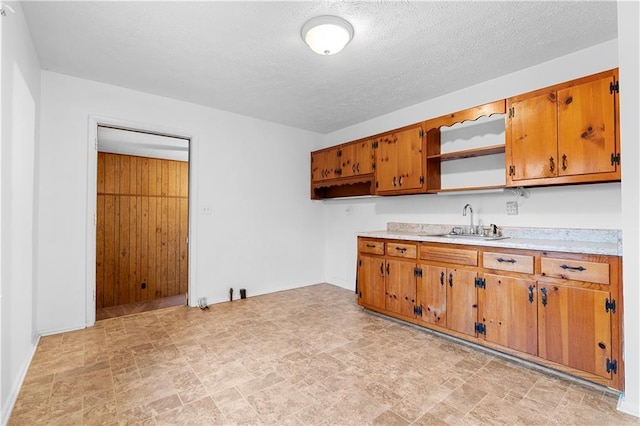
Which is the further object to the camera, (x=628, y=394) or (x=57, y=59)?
(x=57, y=59)

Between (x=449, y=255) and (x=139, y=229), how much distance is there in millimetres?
5357

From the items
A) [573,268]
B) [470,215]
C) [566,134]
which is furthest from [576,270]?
[470,215]

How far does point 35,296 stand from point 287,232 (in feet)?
9.71

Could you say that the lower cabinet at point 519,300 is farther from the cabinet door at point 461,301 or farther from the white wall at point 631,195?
the white wall at point 631,195

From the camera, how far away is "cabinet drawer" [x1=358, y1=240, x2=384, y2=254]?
347 cm

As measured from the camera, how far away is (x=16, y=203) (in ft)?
6.68

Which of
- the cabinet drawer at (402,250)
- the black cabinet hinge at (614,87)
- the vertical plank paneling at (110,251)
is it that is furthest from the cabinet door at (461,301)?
the vertical plank paneling at (110,251)

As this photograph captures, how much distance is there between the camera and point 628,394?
181 cm

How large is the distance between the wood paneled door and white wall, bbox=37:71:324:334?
5.22 ft

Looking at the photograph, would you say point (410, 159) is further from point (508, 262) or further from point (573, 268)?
point (573, 268)

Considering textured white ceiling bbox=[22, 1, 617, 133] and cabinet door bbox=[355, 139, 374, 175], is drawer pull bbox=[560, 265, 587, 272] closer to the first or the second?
textured white ceiling bbox=[22, 1, 617, 133]

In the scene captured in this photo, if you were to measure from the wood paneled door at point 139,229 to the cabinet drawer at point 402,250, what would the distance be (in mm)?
3672

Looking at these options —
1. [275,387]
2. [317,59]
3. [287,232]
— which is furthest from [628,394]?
[287,232]

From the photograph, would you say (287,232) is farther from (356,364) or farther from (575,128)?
(575,128)
